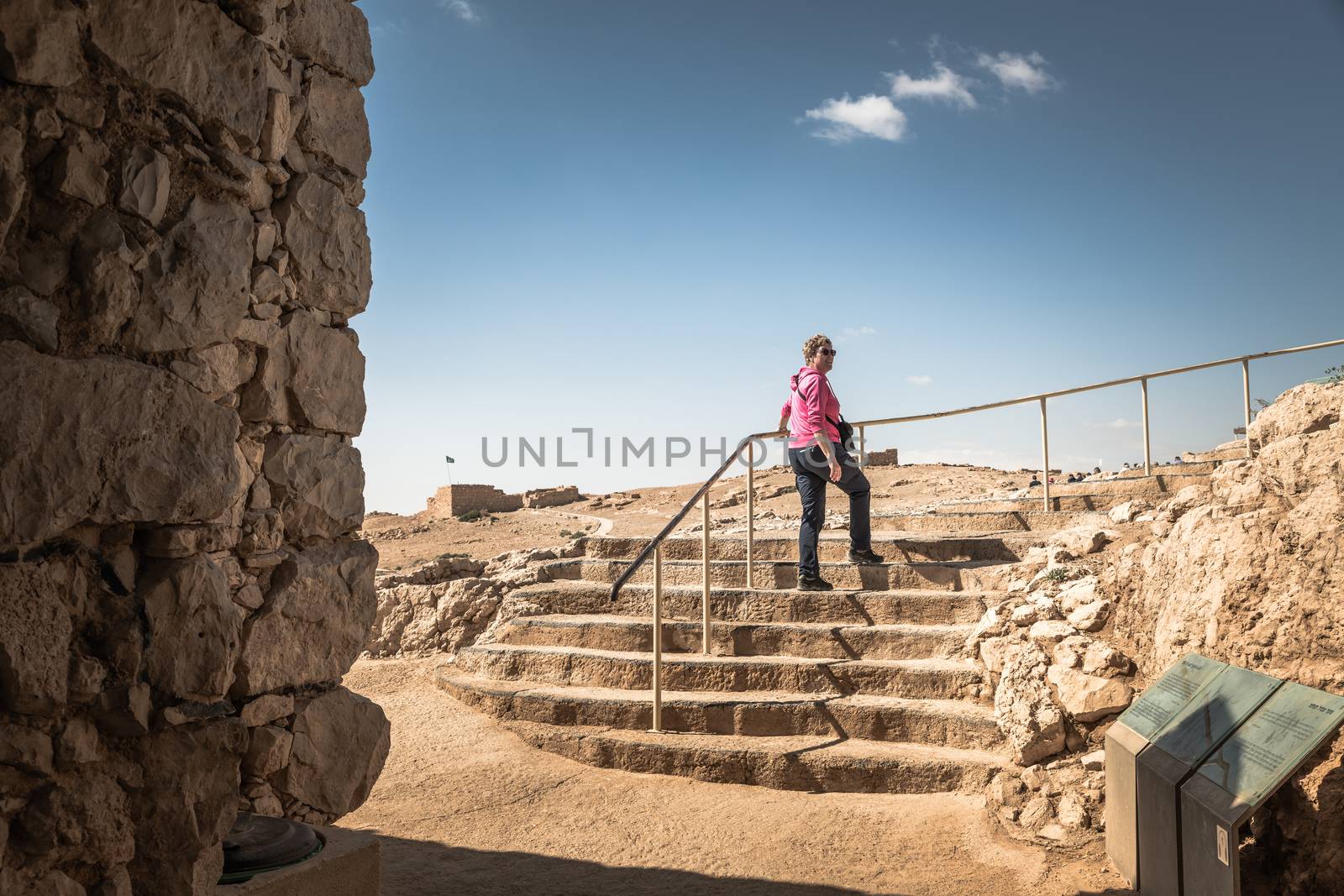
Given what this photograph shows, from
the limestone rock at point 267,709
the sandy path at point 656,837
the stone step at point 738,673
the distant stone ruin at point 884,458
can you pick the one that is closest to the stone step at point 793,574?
the stone step at point 738,673

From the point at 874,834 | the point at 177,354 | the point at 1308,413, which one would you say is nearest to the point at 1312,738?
the point at 874,834

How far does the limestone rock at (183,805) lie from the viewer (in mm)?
2217

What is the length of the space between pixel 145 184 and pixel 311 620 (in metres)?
1.43

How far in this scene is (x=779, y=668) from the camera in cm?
604

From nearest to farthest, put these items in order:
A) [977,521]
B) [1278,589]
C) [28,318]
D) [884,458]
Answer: [28,318] → [1278,589] → [977,521] → [884,458]

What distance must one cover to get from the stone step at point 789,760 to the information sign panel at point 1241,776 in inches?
69.8

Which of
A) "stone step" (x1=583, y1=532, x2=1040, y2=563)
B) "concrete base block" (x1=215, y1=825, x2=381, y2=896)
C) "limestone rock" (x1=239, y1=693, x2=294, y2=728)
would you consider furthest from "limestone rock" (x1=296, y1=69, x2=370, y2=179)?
"stone step" (x1=583, y1=532, x2=1040, y2=563)

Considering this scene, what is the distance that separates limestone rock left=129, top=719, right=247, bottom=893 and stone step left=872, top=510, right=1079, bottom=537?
22.3ft

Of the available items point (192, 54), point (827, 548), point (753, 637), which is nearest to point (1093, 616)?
point (753, 637)

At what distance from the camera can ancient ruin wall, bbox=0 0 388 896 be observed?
2.04 m

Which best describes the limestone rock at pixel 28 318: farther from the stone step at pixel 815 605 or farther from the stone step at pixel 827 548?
the stone step at pixel 827 548

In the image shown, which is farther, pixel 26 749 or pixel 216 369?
pixel 216 369

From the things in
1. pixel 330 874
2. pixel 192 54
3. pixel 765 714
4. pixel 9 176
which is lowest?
pixel 765 714

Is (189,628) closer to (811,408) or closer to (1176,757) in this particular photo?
(1176,757)
